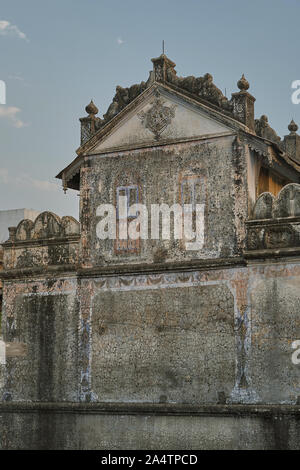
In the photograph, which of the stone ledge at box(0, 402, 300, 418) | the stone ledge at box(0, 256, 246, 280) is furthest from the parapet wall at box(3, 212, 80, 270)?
the stone ledge at box(0, 402, 300, 418)

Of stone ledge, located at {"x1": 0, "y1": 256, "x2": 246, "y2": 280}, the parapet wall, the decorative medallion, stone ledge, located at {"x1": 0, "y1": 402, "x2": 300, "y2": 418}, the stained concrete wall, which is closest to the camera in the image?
stone ledge, located at {"x1": 0, "y1": 402, "x2": 300, "y2": 418}

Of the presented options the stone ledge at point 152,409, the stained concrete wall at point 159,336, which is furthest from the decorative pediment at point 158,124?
the stone ledge at point 152,409

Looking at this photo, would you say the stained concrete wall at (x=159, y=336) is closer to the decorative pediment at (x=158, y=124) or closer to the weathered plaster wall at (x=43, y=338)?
the weathered plaster wall at (x=43, y=338)

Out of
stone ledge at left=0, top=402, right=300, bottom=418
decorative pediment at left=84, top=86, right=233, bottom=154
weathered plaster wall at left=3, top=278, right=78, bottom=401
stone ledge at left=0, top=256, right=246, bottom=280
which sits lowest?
stone ledge at left=0, top=402, right=300, bottom=418

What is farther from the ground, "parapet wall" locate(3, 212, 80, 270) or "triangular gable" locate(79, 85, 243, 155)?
"triangular gable" locate(79, 85, 243, 155)

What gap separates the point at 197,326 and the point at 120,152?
3.89 m

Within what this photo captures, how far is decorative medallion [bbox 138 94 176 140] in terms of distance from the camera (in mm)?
14430

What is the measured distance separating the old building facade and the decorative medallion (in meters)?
0.04

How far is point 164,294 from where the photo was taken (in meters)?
13.8

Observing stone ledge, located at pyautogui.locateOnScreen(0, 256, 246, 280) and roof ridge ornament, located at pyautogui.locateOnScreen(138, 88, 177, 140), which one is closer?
stone ledge, located at pyautogui.locateOnScreen(0, 256, 246, 280)

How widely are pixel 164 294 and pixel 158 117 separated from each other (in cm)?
349

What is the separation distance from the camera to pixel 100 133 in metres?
15.1

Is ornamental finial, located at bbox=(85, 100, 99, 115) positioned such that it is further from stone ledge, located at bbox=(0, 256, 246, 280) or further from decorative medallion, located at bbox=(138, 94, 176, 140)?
stone ledge, located at bbox=(0, 256, 246, 280)
